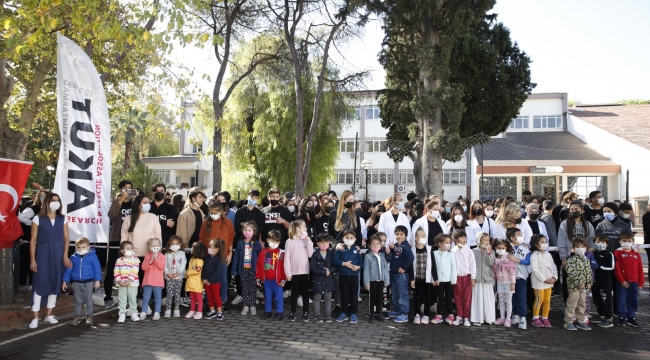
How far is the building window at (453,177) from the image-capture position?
38.4 meters

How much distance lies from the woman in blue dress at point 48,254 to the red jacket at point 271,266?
9.13 ft

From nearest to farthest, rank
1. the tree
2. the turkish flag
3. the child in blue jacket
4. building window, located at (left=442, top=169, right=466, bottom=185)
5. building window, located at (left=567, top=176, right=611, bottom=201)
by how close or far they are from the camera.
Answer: the turkish flag
the child in blue jacket
the tree
building window, located at (left=567, top=176, right=611, bottom=201)
building window, located at (left=442, top=169, right=466, bottom=185)

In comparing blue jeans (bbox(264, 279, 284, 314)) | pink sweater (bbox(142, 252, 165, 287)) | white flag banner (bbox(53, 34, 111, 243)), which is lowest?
blue jeans (bbox(264, 279, 284, 314))

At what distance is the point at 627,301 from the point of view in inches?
298

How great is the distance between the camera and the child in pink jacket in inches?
293

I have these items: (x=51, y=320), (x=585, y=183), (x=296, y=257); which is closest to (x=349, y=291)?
(x=296, y=257)

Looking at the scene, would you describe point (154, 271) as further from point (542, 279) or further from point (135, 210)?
point (542, 279)

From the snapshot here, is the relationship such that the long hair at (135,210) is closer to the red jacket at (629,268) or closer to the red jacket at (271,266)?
the red jacket at (271,266)

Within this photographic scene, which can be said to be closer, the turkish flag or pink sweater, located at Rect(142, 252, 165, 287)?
the turkish flag

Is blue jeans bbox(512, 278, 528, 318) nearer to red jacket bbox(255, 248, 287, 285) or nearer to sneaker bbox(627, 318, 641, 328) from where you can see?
sneaker bbox(627, 318, 641, 328)

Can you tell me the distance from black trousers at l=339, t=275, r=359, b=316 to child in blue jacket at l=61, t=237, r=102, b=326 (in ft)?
11.8

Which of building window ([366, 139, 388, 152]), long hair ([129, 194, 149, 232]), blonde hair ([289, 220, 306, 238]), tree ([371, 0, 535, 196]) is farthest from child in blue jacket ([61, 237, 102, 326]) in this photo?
building window ([366, 139, 388, 152])

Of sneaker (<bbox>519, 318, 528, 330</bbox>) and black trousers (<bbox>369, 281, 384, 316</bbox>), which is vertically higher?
black trousers (<bbox>369, 281, 384, 316</bbox>)

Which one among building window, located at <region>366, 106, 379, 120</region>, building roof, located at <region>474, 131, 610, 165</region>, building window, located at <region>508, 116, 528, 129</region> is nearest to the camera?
building roof, located at <region>474, 131, 610, 165</region>
